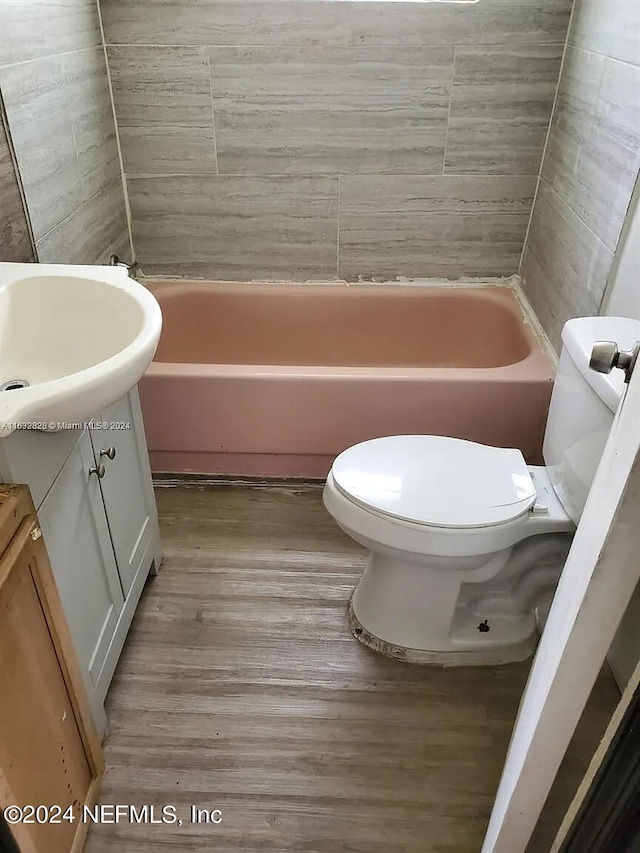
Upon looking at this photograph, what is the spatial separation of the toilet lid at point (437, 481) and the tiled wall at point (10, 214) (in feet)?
2.92

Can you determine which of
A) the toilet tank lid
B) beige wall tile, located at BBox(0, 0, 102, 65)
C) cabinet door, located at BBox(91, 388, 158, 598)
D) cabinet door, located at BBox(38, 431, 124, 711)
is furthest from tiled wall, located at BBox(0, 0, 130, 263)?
the toilet tank lid

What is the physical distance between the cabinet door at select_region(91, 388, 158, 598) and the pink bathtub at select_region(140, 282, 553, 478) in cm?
39

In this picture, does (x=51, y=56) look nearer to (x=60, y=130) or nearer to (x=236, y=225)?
(x=60, y=130)

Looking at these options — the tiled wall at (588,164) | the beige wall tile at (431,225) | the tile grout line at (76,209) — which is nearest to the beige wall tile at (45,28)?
the tile grout line at (76,209)

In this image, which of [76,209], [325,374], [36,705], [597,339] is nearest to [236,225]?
[76,209]

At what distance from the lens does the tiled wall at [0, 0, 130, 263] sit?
4.98ft

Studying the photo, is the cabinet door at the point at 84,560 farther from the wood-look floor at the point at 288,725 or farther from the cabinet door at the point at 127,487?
the wood-look floor at the point at 288,725

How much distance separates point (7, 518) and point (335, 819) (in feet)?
2.92

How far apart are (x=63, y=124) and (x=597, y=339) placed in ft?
4.89

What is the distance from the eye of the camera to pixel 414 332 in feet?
8.18

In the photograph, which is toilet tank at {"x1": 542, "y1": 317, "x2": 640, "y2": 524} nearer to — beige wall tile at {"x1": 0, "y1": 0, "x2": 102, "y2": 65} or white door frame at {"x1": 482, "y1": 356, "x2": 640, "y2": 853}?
white door frame at {"x1": 482, "y1": 356, "x2": 640, "y2": 853}

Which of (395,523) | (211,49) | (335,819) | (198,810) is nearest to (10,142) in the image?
(211,49)

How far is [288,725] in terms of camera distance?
1459 millimetres

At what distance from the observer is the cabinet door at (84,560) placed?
113 cm
